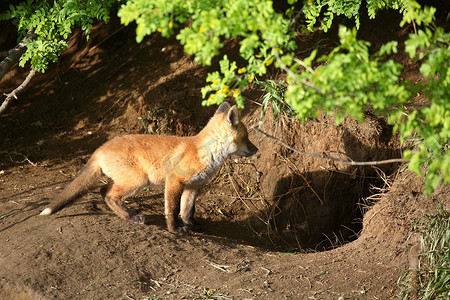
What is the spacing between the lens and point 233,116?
6.36 m

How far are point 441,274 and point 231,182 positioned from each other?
14.1 ft

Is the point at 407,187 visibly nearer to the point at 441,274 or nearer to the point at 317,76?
the point at 441,274

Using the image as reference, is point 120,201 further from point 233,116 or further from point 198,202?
point 233,116

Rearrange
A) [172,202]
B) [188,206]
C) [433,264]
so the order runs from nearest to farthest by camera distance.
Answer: [433,264] → [172,202] → [188,206]

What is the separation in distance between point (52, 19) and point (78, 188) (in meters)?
2.29

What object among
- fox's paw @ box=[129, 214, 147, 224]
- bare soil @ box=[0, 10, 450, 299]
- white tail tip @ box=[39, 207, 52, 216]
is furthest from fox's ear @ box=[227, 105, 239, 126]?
white tail tip @ box=[39, 207, 52, 216]

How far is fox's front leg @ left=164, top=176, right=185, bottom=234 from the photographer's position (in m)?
6.27

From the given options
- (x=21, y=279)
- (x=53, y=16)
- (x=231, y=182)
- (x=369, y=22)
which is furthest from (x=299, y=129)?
(x=21, y=279)

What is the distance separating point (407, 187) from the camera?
609 centimetres

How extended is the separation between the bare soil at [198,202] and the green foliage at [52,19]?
2143 millimetres

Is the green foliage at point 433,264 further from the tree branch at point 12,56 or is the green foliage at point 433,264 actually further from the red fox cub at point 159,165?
the tree branch at point 12,56

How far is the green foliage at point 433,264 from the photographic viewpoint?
4.28 m

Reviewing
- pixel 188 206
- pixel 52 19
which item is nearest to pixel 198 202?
pixel 188 206

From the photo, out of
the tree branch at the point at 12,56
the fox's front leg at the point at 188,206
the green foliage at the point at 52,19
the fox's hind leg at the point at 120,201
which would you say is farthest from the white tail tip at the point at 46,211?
the tree branch at the point at 12,56
